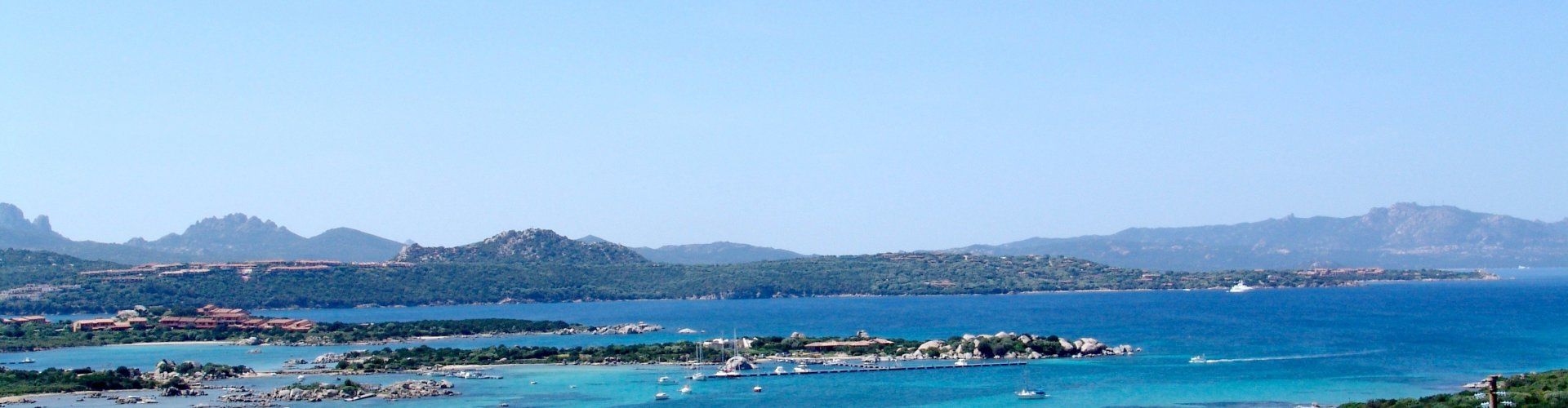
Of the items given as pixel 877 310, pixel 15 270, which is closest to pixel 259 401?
pixel 877 310

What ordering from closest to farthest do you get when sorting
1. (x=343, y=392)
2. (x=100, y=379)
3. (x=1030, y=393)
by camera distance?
(x=1030, y=393)
(x=343, y=392)
(x=100, y=379)

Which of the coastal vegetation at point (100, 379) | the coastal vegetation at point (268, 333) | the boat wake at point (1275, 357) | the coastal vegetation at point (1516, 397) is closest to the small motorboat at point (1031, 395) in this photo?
the coastal vegetation at point (1516, 397)

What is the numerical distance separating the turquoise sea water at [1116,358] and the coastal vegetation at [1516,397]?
491 cm

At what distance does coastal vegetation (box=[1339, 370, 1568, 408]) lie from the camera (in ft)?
118

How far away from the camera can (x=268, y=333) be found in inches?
3625

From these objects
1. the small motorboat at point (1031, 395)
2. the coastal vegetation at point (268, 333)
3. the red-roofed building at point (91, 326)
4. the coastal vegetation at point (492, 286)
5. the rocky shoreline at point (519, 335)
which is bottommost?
the small motorboat at point (1031, 395)

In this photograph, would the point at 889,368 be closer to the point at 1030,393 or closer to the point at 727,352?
the point at 727,352

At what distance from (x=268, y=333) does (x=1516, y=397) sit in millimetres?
Answer: 75903

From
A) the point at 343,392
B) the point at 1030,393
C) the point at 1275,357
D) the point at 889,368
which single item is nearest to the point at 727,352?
the point at 889,368

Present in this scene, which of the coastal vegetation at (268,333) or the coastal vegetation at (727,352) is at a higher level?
the coastal vegetation at (268,333)

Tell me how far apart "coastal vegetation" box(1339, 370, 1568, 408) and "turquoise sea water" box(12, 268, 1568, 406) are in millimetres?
4914

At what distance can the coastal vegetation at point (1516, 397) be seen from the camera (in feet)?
118

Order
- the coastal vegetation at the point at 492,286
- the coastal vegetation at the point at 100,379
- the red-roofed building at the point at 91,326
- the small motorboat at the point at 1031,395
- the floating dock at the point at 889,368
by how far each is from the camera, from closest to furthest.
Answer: the small motorboat at the point at 1031,395 < the coastal vegetation at the point at 100,379 < the floating dock at the point at 889,368 < the red-roofed building at the point at 91,326 < the coastal vegetation at the point at 492,286

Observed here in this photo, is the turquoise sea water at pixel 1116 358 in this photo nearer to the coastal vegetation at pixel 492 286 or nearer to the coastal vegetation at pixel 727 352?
the coastal vegetation at pixel 727 352
